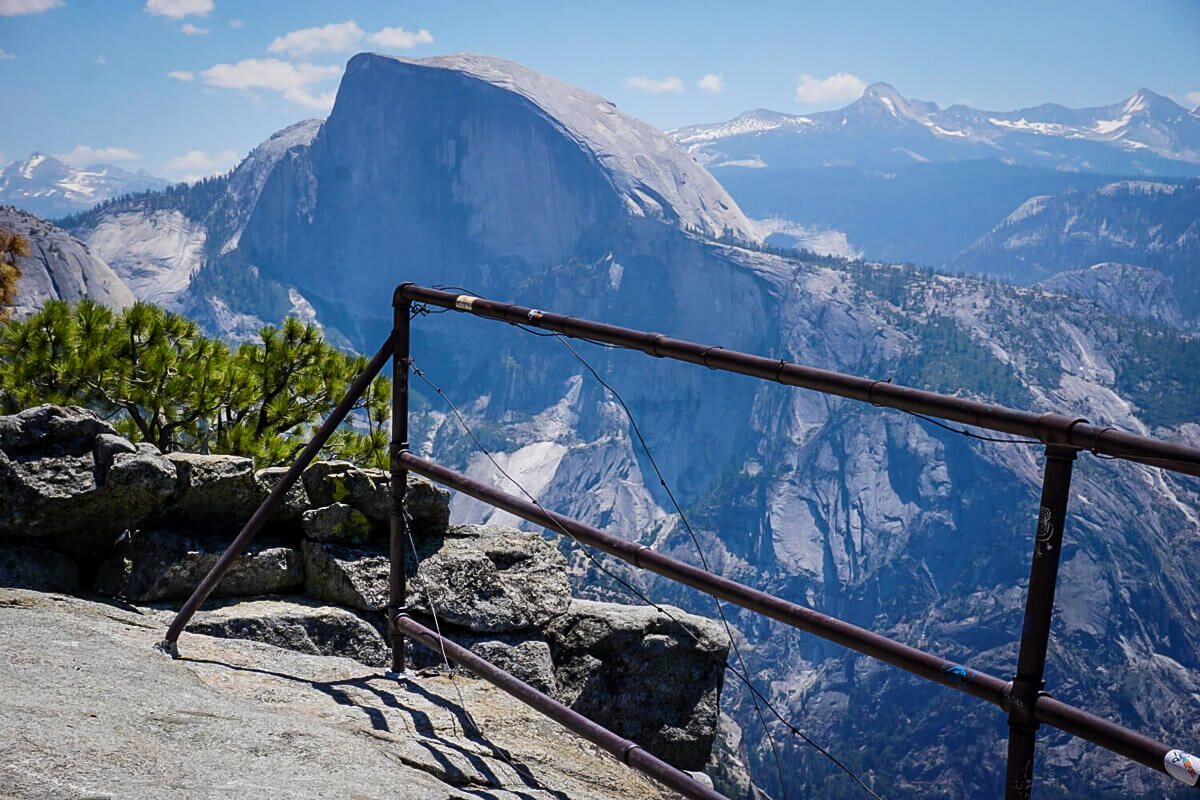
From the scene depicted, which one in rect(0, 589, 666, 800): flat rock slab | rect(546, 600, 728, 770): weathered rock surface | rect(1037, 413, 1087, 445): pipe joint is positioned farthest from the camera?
rect(546, 600, 728, 770): weathered rock surface

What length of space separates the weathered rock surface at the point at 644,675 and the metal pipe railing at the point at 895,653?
263 centimetres

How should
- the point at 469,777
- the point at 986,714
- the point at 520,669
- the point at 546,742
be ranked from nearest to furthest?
the point at 469,777
the point at 546,742
the point at 520,669
the point at 986,714

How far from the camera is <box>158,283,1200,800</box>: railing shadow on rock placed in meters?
2.80

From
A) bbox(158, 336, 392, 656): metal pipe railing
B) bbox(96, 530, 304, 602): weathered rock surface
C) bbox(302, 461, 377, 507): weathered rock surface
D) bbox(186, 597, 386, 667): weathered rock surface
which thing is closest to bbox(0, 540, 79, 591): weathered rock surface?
bbox(96, 530, 304, 602): weathered rock surface

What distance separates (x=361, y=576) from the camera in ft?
23.5

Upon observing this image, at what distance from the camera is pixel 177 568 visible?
22.7ft

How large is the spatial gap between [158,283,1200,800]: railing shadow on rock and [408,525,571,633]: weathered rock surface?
1.66 meters

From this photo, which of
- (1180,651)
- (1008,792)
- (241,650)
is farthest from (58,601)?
(1180,651)

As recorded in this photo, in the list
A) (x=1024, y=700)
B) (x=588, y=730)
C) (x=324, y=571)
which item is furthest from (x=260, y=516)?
(x=1024, y=700)

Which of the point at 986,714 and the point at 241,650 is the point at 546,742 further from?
the point at 986,714

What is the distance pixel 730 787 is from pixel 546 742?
256 ft

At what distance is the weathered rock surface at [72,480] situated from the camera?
257 inches

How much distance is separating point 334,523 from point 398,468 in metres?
1.95

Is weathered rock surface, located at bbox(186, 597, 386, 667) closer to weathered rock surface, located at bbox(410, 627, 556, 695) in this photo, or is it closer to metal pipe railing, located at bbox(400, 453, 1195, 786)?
weathered rock surface, located at bbox(410, 627, 556, 695)
